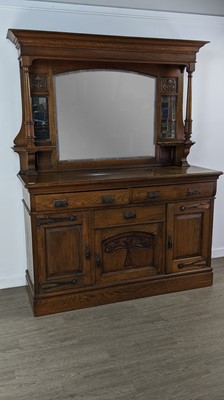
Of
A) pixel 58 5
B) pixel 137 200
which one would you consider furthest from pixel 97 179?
pixel 58 5

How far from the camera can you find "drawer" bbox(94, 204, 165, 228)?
106 inches

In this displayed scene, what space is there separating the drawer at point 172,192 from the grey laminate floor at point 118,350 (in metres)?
0.79

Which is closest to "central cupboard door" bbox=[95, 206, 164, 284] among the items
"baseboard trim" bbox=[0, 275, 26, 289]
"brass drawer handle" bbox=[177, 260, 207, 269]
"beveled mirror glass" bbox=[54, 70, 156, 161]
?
"brass drawer handle" bbox=[177, 260, 207, 269]

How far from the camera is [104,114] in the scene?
3068mm

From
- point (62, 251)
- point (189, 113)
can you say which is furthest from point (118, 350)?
point (189, 113)

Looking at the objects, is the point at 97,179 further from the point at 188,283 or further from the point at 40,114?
the point at 188,283

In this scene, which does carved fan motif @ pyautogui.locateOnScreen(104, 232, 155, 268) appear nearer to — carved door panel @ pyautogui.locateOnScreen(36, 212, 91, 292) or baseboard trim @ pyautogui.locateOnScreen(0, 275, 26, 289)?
carved door panel @ pyautogui.locateOnScreen(36, 212, 91, 292)

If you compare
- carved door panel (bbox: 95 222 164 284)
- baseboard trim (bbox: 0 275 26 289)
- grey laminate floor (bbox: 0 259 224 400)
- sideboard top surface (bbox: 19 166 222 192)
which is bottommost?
grey laminate floor (bbox: 0 259 224 400)

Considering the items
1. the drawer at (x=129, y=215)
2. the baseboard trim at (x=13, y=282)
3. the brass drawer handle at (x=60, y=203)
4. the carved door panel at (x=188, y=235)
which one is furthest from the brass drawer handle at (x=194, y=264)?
the baseboard trim at (x=13, y=282)

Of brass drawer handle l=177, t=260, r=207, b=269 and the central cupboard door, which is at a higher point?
the central cupboard door

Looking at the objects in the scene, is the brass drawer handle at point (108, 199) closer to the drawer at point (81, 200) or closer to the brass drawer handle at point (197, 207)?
the drawer at point (81, 200)

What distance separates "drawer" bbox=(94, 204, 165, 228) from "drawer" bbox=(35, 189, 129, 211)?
0.23ft

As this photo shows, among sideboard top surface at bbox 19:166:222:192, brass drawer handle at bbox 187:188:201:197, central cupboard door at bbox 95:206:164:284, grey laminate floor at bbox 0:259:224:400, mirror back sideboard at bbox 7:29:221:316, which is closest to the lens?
grey laminate floor at bbox 0:259:224:400

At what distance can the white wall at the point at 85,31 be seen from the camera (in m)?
2.82
